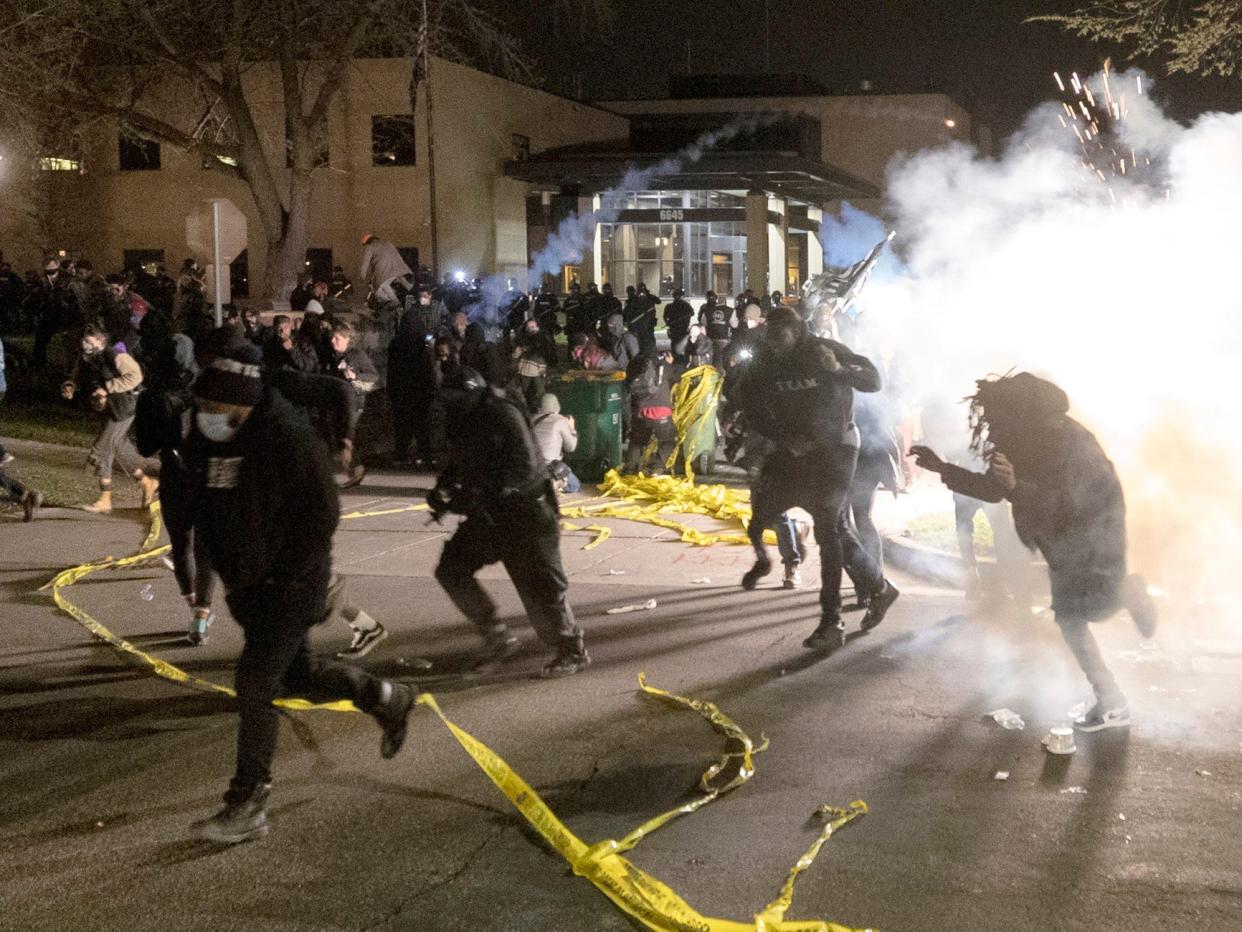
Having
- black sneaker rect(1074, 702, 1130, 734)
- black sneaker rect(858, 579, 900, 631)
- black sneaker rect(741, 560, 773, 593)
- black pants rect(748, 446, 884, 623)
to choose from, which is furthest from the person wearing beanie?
black sneaker rect(1074, 702, 1130, 734)

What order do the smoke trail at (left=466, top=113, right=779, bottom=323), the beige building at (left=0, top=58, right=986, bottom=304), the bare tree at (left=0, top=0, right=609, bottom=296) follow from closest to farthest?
the bare tree at (left=0, top=0, right=609, bottom=296) < the smoke trail at (left=466, top=113, right=779, bottom=323) < the beige building at (left=0, top=58, right=986, bottom=304)

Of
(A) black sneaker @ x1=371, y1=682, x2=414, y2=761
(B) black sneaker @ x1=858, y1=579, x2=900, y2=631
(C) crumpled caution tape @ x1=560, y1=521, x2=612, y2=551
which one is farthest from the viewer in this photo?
(C) crumpled caution tape @ x1=560, y1=521, x2=612, y2=551

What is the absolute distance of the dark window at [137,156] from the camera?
1590 inches

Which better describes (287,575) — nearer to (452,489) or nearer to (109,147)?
(452,489)

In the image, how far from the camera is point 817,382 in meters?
8.09

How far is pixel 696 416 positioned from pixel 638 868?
33.7ft

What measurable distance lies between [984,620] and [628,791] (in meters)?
3.78

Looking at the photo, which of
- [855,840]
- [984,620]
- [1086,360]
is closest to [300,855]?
Answer: [855,840]

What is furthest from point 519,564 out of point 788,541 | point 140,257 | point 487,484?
point 140,257

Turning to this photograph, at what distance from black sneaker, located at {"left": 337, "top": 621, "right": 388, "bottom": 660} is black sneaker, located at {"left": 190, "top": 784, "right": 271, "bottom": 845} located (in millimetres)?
2742

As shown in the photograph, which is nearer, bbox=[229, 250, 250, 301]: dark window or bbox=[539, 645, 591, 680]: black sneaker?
bbox=[539, 645, 591, 680]: black sneaker

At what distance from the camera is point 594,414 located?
15180 millimetres

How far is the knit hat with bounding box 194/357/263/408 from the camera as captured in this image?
536cm

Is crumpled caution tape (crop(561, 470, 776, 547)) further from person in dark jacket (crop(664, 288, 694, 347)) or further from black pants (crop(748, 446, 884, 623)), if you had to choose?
person in dark jacket (crop(664, 288, 694, 347))
